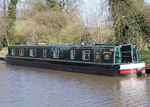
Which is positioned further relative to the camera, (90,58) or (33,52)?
(33,52)

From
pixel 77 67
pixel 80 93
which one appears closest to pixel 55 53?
pixel 77 67

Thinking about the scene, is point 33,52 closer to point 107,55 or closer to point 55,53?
point 55,53

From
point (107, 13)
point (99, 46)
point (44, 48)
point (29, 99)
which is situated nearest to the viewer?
point (29, 99)

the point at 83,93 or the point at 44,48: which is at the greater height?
the point at 44,48

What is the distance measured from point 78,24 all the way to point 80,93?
2030cm

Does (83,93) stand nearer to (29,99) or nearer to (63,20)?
(29,99)

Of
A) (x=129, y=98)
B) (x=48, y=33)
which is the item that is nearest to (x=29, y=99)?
(x=129, y=98)

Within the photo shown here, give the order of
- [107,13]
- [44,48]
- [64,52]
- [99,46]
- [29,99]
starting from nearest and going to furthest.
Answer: [29,99] → [99,46] → [64,52] → [44,48] → [107,13]

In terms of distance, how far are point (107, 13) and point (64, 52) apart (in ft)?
31.1

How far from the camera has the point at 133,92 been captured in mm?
12320

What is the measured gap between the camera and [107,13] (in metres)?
28.1

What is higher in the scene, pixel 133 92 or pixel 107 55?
pixel 107 55

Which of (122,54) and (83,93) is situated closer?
(83,93)

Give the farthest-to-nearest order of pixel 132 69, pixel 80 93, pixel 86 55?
pixel 86 55, pixel 132 69, pixel 80 93
